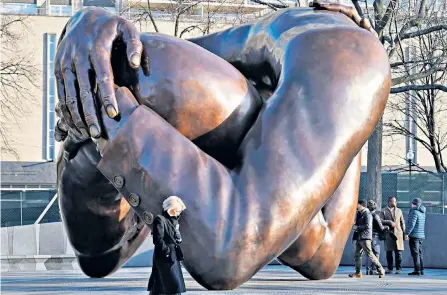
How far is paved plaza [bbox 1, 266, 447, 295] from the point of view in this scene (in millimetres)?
12674

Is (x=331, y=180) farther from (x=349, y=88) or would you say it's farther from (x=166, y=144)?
(x=166, y=144)

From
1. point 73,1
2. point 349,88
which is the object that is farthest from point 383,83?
point 73,1

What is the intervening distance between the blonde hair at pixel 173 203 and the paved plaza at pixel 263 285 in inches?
328

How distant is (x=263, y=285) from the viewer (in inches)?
559

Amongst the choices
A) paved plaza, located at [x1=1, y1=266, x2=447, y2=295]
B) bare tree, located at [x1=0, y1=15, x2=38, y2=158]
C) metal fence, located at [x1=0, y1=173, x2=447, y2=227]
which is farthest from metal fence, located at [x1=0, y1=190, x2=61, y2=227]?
paved plaza, located at [x1=1, y1=266, x2=447, y2=295]

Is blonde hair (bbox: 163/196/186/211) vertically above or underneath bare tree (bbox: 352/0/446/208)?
above

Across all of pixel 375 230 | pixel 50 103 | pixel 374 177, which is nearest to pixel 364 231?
pixel 375 230

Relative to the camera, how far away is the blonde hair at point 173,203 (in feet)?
8.93

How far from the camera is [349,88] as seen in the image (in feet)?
9.53

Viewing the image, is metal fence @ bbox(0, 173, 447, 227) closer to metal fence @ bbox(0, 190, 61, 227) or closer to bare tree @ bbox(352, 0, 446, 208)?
metal fence @ bbox(0, 190, 61, 227)

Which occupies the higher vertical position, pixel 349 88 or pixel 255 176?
pixel 349 88

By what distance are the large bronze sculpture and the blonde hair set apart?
20mm

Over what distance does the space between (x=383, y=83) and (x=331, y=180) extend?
36 cm

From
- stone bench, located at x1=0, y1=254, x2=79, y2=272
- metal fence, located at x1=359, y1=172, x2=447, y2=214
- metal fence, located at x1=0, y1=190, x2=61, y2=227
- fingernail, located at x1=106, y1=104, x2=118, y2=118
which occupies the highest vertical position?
fingernail, located at x1=106, y1=104, x2=118, y2=118
